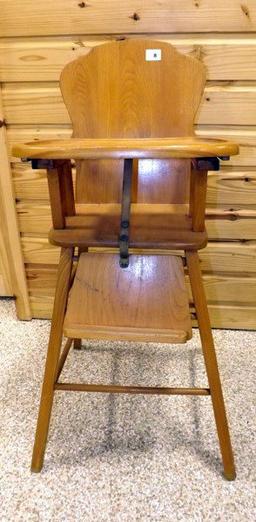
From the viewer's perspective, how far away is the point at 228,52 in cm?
109

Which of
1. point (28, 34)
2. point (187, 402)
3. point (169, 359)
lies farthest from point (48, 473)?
point (28, 34)

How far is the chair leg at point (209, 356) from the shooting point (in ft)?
2.78

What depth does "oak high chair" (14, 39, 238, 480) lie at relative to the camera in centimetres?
80

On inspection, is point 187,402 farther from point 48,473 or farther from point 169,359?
point 48,473

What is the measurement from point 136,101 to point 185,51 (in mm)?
255

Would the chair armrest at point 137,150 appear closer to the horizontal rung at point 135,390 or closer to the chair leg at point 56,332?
the chair leg at point 56,332

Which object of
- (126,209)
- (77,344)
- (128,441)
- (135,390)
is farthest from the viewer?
(77,344)

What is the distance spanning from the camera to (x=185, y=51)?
3.64 feet

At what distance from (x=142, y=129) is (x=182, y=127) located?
0.11m

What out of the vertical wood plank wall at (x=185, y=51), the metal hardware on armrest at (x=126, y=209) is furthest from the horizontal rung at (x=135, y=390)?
the vertical wood plank wall at (x=185, y=51)

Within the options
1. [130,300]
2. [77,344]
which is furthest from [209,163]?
[77,344]

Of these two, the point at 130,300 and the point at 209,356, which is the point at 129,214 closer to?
the point at 130,300

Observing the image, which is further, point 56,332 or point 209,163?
point 56,332

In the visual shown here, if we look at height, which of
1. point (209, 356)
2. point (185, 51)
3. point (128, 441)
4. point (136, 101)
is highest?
point (185, 51)
